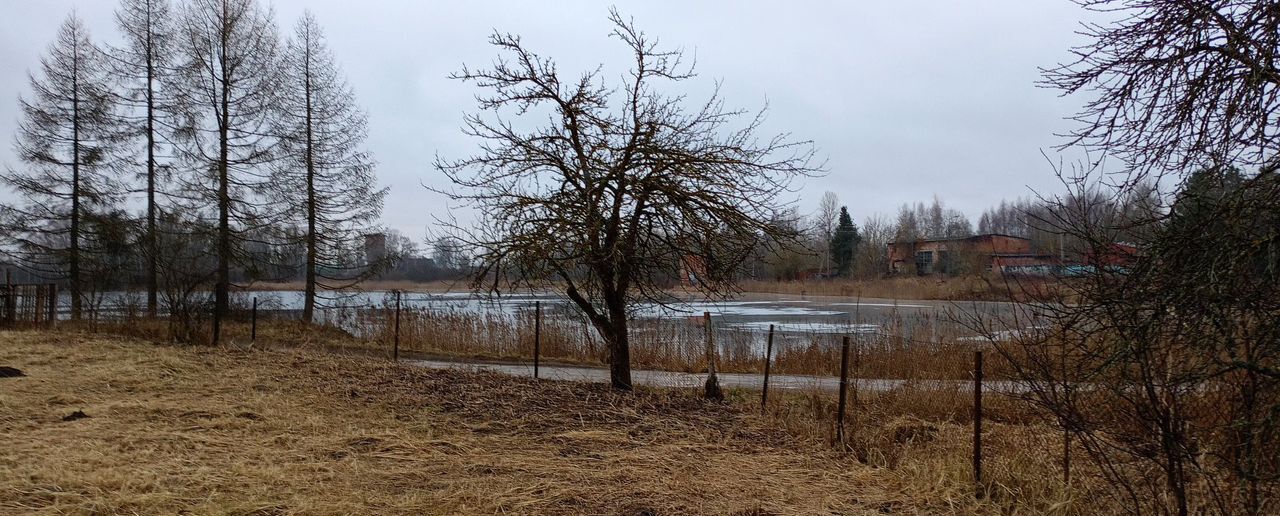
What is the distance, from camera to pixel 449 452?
6715 mm

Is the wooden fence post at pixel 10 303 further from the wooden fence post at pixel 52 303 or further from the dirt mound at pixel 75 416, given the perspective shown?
the dirt mound at pixel 75 416

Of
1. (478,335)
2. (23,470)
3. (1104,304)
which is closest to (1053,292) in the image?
(1104,304)

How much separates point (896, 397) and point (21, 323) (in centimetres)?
1906

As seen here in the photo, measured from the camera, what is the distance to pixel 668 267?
A: 9.62 metres

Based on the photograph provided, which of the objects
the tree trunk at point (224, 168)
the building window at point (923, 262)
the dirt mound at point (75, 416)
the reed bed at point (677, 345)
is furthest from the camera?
the building window at point (923, 262)

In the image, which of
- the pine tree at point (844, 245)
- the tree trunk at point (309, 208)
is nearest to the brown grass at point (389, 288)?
the tree trunk at point (309, 208)

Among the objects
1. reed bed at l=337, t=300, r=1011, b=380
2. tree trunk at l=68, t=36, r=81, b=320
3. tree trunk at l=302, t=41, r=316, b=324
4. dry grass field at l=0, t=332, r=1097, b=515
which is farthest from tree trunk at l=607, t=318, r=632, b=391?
tree trunk at l=68, t=36, r=81, b=320

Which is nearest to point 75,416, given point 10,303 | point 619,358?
point 619,358

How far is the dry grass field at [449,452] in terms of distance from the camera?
206 inches

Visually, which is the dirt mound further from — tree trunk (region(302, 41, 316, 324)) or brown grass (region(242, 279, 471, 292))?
tree trunk (region(302, 41, 316, 324))

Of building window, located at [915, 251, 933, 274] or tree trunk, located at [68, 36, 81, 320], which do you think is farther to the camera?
building window, located at [915, 251, 933, 274]

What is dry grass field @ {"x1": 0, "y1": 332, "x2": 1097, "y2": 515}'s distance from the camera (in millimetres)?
5242

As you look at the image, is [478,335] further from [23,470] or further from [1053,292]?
[1053,292]

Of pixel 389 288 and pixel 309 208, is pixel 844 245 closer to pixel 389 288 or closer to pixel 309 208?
pixel 389 288
